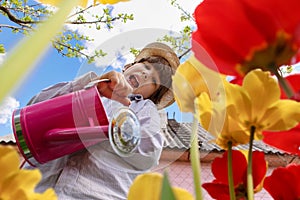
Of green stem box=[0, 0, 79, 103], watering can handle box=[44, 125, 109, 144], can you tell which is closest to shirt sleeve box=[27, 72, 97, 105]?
watering can handle box=[44, 125, 109, 144]

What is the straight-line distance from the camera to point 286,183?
0.17 metres

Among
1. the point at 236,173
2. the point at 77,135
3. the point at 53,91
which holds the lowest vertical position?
the point at 53,91

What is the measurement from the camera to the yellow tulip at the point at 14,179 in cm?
11

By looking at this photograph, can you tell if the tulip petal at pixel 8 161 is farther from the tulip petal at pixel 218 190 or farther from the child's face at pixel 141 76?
the child's face at pixel 141 76

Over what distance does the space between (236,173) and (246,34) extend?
74 millimetres

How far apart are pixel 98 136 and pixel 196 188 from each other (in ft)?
0.83

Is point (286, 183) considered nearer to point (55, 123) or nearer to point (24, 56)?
point (24, 56)

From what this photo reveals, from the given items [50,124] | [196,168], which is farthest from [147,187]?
[50,124]

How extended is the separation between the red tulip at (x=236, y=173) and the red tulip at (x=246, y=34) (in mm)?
51

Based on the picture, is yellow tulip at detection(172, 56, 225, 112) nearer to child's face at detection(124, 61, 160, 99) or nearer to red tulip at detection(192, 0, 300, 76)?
red tulip at detection(192, 0, 300, 76)

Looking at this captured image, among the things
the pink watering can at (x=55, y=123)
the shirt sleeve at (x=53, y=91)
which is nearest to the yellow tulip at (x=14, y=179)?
the pink watering can at (x=55, y=123)

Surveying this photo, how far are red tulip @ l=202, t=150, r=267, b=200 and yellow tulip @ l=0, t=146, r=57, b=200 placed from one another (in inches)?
3.5

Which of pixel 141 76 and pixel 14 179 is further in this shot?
pixel 141 76

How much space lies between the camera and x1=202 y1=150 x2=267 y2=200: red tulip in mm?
186
